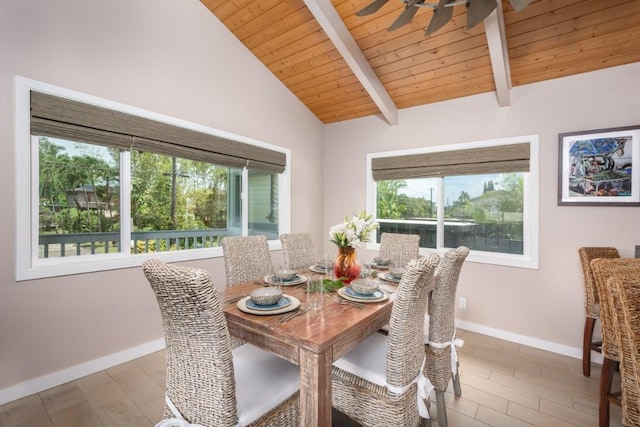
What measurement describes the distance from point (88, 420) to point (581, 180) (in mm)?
4189

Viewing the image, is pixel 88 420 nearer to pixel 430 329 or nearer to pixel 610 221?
pixel 430 329

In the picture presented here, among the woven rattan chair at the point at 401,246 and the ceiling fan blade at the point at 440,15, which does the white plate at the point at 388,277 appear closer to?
the woven rattan chair at the point at 401,246

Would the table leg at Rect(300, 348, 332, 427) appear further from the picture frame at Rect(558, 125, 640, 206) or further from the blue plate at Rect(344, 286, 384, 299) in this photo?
the picture frame at Rect(558, 125, 640, 206)

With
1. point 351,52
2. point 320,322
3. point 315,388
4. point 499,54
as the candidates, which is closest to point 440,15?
point 499,54

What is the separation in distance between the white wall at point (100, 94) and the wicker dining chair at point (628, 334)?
310cm

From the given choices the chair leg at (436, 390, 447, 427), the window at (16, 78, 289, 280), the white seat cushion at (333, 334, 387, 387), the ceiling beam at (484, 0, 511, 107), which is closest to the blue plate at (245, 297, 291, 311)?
the white seat cushion at (333, 334, 387, 387)

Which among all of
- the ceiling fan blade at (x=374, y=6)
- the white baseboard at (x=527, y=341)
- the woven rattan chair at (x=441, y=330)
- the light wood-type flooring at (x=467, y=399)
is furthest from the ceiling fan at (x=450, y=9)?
the white baseboard at (x=527, y=341)

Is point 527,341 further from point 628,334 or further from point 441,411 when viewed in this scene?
point 628,334

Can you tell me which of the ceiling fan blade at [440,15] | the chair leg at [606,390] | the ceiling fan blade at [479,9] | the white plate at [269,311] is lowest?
the chair leg at [606,390]

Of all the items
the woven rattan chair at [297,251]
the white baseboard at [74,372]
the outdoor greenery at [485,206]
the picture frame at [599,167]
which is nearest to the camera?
the white baseboard at [74,372]

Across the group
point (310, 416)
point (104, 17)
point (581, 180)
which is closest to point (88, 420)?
point (310, 416)

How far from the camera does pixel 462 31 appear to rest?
2.65 m

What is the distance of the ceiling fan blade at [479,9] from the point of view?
5.35 ft

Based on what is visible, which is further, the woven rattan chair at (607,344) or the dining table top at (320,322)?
the woven rattan chair at (607,344)
